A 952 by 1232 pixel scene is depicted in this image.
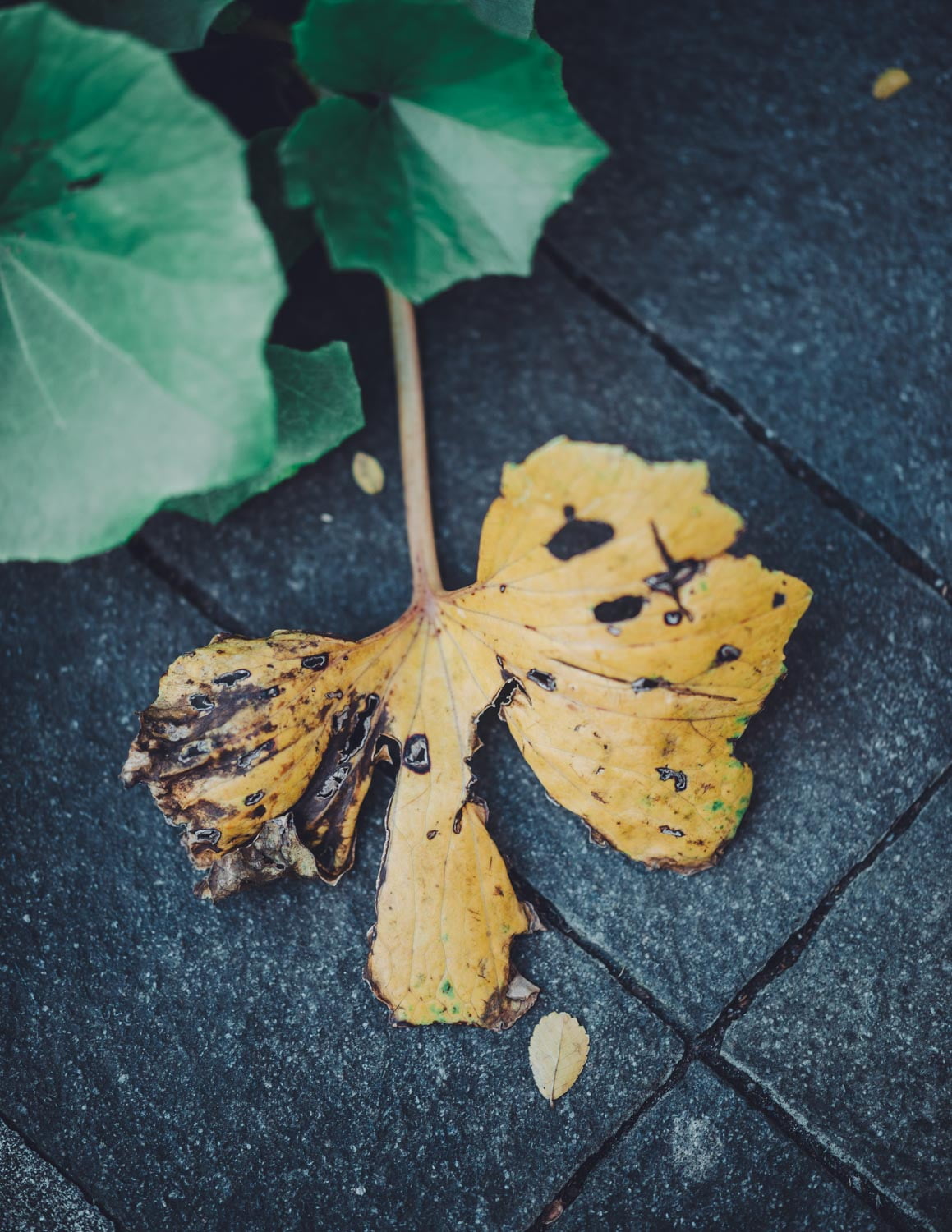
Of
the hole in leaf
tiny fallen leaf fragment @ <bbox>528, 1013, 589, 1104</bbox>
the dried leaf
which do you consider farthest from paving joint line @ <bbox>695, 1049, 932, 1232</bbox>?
the hole in leaf

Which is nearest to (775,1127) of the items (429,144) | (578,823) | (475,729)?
(578,823)

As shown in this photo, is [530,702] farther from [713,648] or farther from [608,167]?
[608,167]

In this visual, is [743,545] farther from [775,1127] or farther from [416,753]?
[775,1127]

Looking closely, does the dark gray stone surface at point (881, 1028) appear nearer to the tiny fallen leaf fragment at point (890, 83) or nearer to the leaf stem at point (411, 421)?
the leaf stem at point (411, 421)

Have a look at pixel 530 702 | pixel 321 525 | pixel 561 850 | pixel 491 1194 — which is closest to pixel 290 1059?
pixel 491 1194

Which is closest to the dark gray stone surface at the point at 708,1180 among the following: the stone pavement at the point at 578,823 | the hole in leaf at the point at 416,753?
the stone pavement at the point at 578,823

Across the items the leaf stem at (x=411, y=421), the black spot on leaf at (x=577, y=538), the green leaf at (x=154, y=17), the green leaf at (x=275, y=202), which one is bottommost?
the black spot on leaf at (x=577, y=538)
